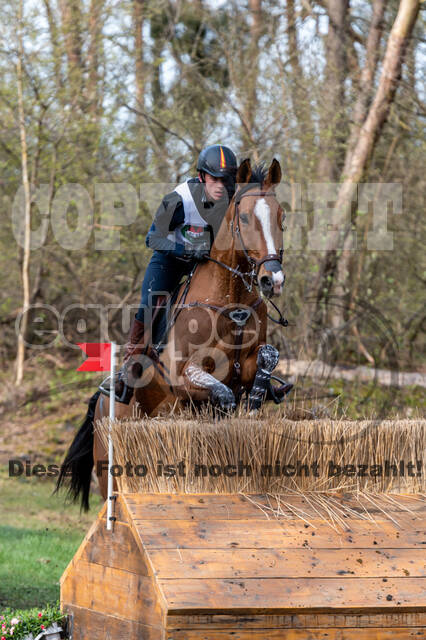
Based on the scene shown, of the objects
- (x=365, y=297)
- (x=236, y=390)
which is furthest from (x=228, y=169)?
(x=365, y=297)

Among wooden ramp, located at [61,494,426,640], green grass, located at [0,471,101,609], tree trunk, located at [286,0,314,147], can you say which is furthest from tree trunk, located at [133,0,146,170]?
wooden ramp, located at [61,494,426,640]

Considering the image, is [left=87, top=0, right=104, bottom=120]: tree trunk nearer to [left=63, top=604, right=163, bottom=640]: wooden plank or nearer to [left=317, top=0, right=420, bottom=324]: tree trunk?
[left=317, top=0, right=420, bottom=324]: tree trunk

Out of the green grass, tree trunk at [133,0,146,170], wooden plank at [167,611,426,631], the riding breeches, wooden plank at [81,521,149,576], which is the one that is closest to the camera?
wooden plank at [167,611,426,631]

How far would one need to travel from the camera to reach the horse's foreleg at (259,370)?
176 inches

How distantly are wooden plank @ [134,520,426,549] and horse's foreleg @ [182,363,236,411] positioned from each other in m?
1.05

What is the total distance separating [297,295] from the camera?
991 cm

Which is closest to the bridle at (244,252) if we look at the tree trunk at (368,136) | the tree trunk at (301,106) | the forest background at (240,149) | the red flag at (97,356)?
the red flag at (97,356)

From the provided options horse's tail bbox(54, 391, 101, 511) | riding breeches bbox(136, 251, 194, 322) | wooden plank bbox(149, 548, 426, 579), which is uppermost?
riding breeches bbox(136, 251, 194, 322)

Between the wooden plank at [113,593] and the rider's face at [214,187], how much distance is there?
2417 millimetres

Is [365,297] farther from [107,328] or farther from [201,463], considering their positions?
[201,463]

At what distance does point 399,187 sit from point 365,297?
226cm

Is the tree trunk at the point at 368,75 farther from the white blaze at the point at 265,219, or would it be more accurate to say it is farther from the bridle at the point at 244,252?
the white blaze at the point at 265,219

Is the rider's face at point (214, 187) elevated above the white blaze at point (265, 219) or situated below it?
above

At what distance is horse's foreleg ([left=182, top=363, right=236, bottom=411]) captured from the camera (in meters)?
4.14
